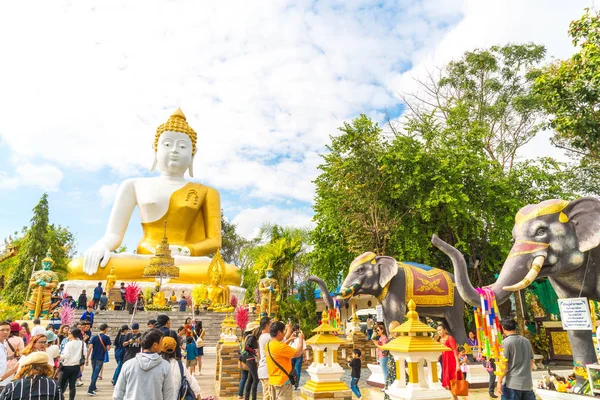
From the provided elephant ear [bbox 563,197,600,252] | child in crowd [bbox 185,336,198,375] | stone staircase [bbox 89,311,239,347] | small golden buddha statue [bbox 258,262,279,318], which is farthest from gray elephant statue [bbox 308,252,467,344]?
small golden buddha statue [bbox 258,262,279,318]

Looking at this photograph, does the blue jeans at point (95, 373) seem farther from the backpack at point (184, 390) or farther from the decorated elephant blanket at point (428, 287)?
the decorated elephant blanket at point (428, 287)

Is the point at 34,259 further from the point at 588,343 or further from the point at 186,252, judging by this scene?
the point at 588,343

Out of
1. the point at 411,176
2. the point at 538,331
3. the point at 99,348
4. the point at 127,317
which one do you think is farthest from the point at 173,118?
the point at 538,331

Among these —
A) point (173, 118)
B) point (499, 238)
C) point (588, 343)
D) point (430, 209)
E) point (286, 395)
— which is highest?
point (173, 118)

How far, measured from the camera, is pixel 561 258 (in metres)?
6.88

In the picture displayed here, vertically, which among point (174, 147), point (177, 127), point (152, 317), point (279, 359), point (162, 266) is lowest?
point (279, 359)

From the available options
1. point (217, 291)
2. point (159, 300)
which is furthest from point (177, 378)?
point (217, 291)

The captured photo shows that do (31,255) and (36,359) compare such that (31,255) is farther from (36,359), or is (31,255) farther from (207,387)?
(36,359)

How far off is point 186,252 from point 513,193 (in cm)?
1540

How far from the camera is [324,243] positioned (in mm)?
17688

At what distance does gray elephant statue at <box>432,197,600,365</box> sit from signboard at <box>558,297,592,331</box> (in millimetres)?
229

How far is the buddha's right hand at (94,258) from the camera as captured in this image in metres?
20.9

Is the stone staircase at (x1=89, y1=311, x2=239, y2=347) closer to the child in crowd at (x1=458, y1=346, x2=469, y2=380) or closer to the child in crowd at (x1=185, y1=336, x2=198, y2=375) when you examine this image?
the child in crowd at (x1=185, y1=336, x2=198, y2=375)

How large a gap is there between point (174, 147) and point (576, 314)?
2156cm
